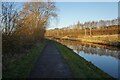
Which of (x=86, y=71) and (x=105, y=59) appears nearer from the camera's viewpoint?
(x=86, y=71)

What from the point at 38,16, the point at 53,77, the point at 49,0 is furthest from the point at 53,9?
the point at 53,77

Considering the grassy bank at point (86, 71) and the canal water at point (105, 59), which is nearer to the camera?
the grassy bank at point (86, 71)

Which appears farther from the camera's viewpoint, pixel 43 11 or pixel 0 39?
pixel 43 11

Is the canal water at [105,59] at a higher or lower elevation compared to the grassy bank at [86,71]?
lower

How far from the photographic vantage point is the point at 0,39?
1184 cm

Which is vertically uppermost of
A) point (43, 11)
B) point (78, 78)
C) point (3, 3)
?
point (43, 11)

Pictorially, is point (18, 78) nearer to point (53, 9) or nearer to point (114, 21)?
point (53, 9)

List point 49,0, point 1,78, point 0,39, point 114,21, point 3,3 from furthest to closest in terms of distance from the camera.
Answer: point 114,21, point 49,0, point 3,3, point 0,39, point 1,78

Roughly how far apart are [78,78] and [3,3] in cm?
626

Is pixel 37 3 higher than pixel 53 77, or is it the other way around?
pixel 37 3

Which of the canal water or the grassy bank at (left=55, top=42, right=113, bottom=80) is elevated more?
the grassy bank at (left=55, top=42, right=113, bottom=80)

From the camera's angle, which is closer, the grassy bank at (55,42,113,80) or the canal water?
the grassy bank at (55,42,113,80)

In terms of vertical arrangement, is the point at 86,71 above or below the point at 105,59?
above

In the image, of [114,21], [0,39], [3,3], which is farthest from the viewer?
[114,21]
